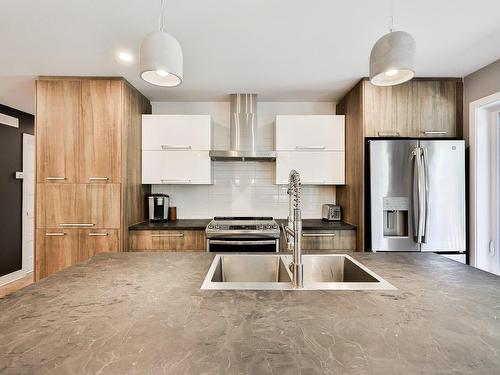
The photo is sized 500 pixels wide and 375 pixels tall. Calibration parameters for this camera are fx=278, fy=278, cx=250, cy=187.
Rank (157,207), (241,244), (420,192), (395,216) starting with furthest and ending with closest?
(157,207), (241,244), (395,216), (420,192)

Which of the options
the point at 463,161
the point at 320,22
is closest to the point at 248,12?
the point at 320,22

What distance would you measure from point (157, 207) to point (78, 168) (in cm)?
88

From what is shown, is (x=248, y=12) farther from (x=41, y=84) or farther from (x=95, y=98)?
(x=41, y=84)

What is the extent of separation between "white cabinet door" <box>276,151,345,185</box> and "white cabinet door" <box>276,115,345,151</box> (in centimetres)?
7

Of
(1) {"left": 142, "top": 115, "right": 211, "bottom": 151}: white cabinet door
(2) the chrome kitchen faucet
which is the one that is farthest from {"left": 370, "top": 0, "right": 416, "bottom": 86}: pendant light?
(1) {"left": 142, "top": 115, "right": 211, "bottom": 151}: white cabinet door

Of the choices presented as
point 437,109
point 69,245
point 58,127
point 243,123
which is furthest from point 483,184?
point 58,127

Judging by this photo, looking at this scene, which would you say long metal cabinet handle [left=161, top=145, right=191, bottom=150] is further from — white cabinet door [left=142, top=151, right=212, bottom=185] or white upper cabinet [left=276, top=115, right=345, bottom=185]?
white upper cabinet [left=276, top=115, right=345, bottom=185]

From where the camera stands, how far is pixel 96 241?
2.68m

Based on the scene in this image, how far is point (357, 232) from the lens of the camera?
279cm

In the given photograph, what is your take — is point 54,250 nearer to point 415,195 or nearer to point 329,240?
point 329,240

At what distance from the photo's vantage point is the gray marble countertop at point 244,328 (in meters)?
0.62

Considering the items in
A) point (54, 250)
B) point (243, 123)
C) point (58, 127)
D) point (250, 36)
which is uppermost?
point (250, 36)

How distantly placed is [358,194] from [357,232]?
1.26 feet

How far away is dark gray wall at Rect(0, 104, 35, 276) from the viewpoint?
372cm
